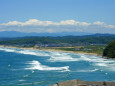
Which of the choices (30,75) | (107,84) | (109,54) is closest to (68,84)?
(107,84)

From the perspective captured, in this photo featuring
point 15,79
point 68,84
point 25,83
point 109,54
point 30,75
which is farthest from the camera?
point 109,54

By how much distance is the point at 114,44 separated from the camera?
346ft

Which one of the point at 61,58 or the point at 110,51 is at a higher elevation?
the point at 110,51

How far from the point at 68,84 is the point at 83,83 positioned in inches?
61.8

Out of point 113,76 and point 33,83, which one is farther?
point 113,76

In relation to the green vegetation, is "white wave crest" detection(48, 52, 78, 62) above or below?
below

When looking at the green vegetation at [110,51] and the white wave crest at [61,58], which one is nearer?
the white wave crest at [61,58]

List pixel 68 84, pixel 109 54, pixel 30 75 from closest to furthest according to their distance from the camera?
pixel 68 84, pixel 30 75, pixel 109 54

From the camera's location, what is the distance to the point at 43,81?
157 ft

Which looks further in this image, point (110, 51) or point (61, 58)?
point (110, 51)

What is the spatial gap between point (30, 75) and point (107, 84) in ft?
89.5

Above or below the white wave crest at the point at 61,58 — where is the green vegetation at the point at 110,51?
above

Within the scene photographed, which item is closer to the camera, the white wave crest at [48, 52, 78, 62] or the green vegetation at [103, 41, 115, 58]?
the white wave crest at [48, 52, 78, 62]

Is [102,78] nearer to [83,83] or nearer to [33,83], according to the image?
[33,83]
